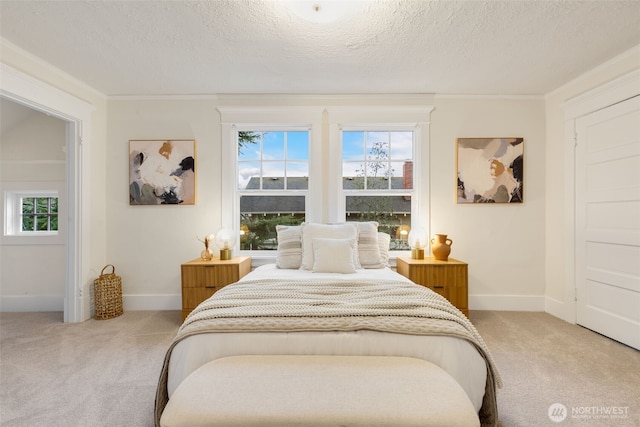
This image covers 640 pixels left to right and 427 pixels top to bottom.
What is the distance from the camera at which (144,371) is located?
223 cm

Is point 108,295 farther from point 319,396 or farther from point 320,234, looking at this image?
point 319,396

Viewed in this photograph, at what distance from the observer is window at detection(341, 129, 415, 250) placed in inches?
146

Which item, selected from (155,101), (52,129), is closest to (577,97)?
(155,101)

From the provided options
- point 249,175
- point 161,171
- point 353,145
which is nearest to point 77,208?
point 161,171

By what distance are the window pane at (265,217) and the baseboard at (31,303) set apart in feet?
7.30

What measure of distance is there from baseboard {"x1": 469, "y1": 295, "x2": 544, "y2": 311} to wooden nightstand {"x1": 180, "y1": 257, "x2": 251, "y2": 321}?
9.13ft

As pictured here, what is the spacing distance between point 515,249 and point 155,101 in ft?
15.2

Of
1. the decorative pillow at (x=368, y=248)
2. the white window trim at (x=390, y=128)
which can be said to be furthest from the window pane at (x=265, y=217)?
the decorative pillow at (x=368, y=248)

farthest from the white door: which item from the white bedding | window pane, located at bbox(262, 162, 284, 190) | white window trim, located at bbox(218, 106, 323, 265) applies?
window pane, located at bbox(262, 162, 284, 190)

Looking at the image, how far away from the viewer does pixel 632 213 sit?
2607mm

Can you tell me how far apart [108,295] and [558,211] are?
5093 mm

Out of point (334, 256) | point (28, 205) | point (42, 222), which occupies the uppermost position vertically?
point (28, 205)

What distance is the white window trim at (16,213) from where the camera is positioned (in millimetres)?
3518

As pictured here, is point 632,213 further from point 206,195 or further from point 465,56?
point 206,195
